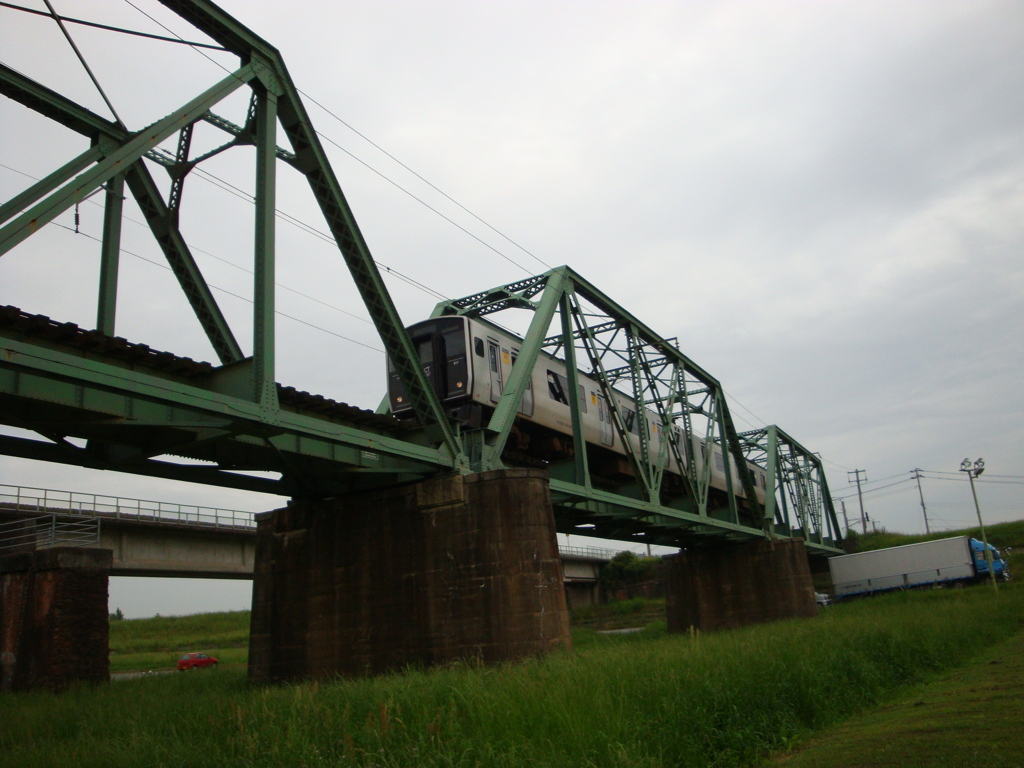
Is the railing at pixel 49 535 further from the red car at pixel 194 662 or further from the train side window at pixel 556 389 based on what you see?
the train side window at pixel 556 389

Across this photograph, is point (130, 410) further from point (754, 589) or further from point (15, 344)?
point (754, 589)

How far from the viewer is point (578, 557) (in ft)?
210

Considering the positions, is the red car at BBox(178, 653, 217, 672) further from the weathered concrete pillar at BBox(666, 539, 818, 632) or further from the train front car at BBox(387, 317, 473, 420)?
the train front car at BBox(387, 317, 473, 420)

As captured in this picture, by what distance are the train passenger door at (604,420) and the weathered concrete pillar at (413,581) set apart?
9.04 metres

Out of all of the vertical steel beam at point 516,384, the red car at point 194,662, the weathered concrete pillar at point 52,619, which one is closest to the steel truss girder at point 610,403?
the vertical steel beam at point 516,384

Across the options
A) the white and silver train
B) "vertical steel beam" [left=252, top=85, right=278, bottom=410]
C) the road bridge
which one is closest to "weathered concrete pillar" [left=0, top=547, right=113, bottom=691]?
the road bridge

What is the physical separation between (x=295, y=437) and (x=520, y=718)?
710 cm

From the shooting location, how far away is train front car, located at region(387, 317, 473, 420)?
18469 mm

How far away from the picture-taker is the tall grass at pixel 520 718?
7.49 m

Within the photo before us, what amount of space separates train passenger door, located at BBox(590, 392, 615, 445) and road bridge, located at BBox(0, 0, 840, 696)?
3.42 metres

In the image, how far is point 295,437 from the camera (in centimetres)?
1348

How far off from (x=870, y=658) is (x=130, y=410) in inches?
517

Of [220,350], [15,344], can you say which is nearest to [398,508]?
[220,350]

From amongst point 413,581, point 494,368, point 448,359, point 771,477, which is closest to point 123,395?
point 413,581
